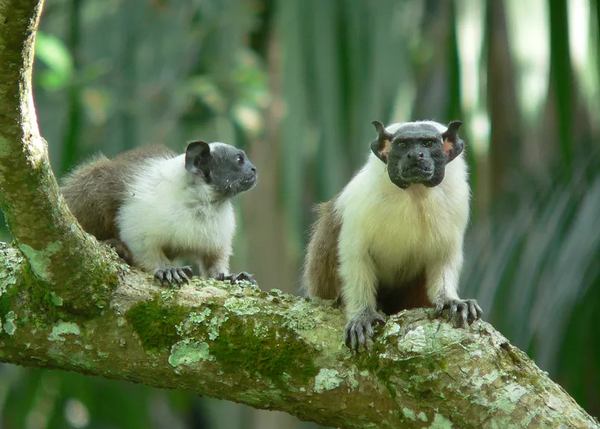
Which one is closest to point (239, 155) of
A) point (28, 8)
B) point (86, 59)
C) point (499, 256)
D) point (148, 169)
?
point (148, 169)

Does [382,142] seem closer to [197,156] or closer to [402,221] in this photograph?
[402,221]

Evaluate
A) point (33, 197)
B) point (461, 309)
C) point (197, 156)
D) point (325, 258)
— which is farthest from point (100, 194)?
point (461, 309)

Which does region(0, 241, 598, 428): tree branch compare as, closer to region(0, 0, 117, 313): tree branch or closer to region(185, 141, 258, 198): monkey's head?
region(0, 0, 117, 313): tree branch

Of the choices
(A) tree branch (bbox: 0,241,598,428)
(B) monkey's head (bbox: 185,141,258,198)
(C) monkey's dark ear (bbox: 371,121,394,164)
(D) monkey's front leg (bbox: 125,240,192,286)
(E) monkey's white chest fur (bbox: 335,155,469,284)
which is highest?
(C) monkey's dark ear (bbox: 371,121,394,164)

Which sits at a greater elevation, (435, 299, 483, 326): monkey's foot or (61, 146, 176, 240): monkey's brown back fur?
(61, 146, 176, 240): monkey's brown back fur

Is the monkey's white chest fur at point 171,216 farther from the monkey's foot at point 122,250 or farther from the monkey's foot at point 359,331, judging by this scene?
the monkey's foot at point 359,331

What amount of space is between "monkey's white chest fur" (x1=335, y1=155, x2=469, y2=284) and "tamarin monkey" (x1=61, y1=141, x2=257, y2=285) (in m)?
0.74

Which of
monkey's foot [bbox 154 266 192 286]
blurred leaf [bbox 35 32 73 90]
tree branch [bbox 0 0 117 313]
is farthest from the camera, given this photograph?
blurred leaf [bbox 35 32 73 90]

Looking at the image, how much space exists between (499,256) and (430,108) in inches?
250

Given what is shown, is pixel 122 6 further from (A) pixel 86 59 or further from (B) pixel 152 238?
(B) pixel 152 238

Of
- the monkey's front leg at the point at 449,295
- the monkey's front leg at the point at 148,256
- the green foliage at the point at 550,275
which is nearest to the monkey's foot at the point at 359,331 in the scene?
the monkey's front leg at the point at 449,295

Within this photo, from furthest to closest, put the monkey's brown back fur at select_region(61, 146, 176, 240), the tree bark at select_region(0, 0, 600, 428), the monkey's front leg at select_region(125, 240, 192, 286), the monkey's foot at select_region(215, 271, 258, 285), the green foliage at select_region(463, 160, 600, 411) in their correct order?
the green foliage at select_region(463, 160, 600, 411), the monkey's brown back fur at select_region(61, 146, 176, 240), the monkey's front leg at select_region(125, 240, 192, 286), the monkey's foot at select_region(215, 271, 258, 285), the tree bark at select_region(0, 0, 600, 428)

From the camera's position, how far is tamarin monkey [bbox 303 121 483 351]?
4.15 meters

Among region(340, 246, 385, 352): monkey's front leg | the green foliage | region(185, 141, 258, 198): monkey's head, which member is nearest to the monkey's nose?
region(340, 246, 385, 352): monkey's front leg
